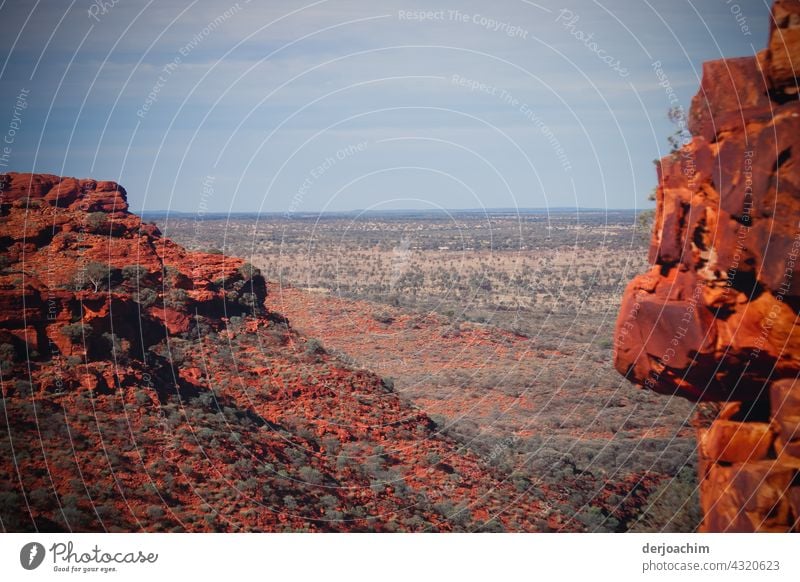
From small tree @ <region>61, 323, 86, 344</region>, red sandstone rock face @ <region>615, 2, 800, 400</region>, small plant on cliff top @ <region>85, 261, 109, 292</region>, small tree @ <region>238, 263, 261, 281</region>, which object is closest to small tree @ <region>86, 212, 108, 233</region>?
small plant on cliff top @ <region>85, 261, 109, 292</region>

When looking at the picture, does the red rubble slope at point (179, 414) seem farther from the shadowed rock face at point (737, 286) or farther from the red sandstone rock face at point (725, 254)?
the red sandstone rock face at point (725, 254)

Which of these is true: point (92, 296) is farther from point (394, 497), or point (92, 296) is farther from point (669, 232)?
point (669, 232)

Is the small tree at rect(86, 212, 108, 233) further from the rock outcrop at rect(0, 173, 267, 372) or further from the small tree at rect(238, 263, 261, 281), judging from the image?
the small tree at rect(238, 263, 261, 281)

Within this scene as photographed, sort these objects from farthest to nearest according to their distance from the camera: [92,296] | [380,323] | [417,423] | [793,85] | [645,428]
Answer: [380,323] → [645,428] → [417,423] → [92,296] → [793,85]


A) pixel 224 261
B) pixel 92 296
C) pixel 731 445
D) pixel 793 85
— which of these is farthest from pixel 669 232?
pixel 224 261

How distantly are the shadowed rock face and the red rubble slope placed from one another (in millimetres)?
8035

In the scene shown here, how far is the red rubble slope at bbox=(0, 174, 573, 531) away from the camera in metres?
18.0

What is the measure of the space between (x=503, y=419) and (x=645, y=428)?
6.32 metres

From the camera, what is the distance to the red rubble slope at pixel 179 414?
59.0 feet

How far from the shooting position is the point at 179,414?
2231cm

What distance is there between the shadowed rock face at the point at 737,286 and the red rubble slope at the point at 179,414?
804 cm

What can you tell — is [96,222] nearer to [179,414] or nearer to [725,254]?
[179,414]

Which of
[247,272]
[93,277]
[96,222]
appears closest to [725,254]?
[93,277]

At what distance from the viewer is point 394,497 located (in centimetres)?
2152
